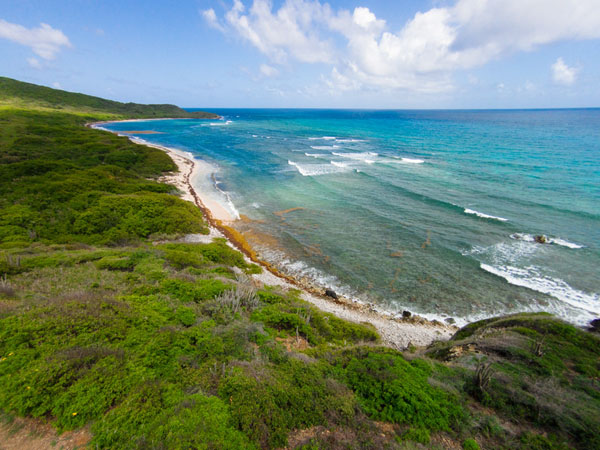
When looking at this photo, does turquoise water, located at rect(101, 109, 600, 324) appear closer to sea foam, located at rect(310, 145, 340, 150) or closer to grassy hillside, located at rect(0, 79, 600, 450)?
grassy hillside, located at rect(0, 79, 600, 450)

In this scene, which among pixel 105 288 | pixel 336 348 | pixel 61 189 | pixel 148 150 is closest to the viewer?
pixel 336 348

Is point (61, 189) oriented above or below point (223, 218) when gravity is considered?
above

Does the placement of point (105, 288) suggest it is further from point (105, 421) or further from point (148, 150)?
point (148, 150)

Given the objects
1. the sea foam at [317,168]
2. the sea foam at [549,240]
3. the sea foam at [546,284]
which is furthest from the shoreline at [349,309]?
the sea foam at [317,168]

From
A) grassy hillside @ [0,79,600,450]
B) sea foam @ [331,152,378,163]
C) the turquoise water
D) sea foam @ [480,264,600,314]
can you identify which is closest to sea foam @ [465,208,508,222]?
the turquoise water

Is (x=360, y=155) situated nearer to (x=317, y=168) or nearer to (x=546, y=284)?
(x=317, y=168)

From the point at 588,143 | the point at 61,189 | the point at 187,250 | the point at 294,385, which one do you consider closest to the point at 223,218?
the point at 187,250

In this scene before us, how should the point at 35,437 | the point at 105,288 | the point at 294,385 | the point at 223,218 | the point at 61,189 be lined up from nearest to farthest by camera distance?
the point at 35,437, the point at 294,385, the point at 105,288, the point at 61,189, the point at 223,218
